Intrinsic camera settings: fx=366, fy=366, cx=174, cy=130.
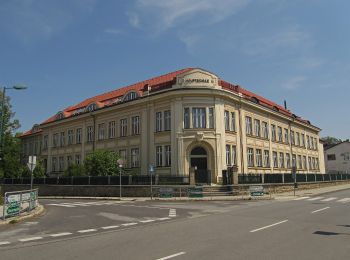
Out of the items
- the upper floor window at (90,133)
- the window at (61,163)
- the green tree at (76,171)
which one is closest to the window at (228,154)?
the green tree at (76,171)

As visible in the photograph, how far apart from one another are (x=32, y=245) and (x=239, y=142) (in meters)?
31.5

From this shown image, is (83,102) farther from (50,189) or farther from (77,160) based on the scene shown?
(50,189)

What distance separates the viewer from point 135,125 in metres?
40.5

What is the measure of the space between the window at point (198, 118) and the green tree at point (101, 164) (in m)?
9.43

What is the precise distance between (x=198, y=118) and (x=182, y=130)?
2.01 m

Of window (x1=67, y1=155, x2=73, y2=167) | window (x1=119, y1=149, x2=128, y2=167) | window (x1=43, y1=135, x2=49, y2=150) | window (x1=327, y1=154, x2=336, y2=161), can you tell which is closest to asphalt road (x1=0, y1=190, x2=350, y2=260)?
window (x1=119, y1=149, x2=128, y2=167)

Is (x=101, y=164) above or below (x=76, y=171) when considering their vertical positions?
above

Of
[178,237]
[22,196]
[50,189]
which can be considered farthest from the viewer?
[50,189]

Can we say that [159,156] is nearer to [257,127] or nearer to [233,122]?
[233,122]

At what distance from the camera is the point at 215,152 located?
3500cm

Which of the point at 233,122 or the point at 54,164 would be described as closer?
the point at 233,122

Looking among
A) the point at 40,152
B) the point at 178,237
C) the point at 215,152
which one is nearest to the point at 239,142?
the point at 215,152

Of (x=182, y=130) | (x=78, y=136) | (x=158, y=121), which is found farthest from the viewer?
(x=78, y=136)

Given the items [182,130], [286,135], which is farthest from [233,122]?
[286,135]
